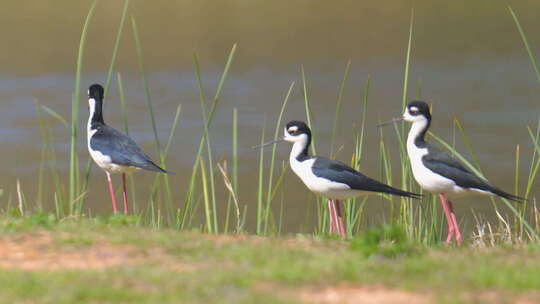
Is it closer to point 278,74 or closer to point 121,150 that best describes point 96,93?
point 121,150

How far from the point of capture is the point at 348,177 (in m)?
8.62

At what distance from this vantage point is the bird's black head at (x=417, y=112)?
9156mm

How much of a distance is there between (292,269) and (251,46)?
13.8 meters

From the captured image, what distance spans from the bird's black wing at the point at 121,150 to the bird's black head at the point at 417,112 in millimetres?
1951

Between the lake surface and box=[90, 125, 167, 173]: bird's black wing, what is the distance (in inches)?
110

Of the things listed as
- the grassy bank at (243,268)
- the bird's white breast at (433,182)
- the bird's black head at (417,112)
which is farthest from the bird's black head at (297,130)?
the grassy bank at (243,268)

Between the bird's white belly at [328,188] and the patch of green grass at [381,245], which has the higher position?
the bird's white belly at [328,188]

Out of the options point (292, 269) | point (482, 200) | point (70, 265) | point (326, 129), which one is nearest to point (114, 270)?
point (70, 265)

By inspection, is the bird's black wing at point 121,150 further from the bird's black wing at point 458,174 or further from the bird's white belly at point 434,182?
the bird's black wing at point 458,174

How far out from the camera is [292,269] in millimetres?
5957

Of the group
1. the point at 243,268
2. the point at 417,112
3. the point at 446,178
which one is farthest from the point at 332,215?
the point at 243,268

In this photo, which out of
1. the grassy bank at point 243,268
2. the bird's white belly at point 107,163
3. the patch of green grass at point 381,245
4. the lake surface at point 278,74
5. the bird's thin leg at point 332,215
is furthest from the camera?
the lake surface at point 278,74

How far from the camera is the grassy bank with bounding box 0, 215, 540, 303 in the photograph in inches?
219

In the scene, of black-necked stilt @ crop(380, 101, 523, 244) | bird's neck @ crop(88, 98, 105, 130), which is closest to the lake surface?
bird's neck @ crop(88, 98, 105, 130)
